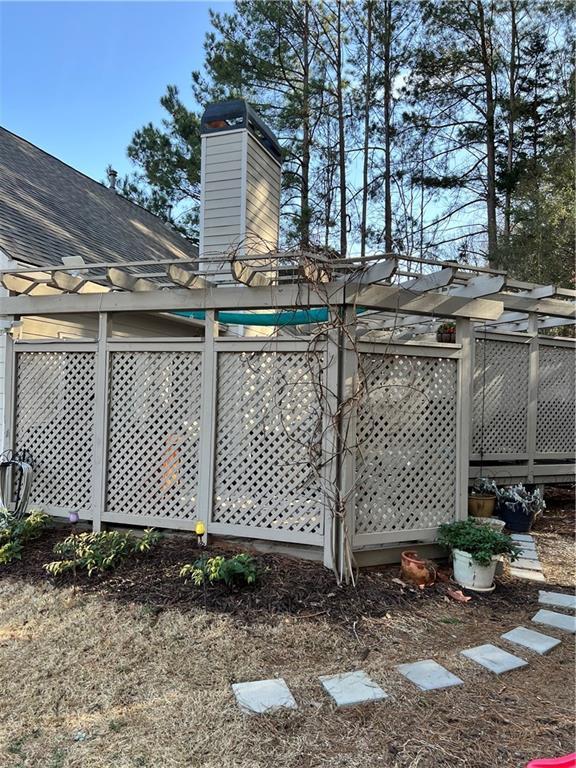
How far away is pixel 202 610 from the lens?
3258 mm

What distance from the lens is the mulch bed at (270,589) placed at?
3303 millimetres

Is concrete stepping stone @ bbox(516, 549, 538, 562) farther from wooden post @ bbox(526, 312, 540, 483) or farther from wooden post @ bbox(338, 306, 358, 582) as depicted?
wooden post @ bbox(338, 306, 358, 582)

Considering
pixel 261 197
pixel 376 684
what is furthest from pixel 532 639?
pixel 261 197

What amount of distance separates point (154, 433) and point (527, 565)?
3.50m

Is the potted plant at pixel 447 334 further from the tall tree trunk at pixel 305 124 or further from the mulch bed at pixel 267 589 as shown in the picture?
the tall tree trunk at pixel 305 124

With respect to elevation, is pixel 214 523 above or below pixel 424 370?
below

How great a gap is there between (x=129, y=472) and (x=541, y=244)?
801 cm

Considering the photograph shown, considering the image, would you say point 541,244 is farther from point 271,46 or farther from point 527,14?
point 271,46

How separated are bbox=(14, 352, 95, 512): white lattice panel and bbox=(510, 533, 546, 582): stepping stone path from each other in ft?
12.5

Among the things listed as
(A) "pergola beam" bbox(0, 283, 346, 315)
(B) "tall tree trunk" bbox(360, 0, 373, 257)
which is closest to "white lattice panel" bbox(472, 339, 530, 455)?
(A) "pergola beam" bbox(0, 283, 346, 315)

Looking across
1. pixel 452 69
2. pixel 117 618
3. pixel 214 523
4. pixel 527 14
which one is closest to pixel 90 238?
Answer: pixel 214 523

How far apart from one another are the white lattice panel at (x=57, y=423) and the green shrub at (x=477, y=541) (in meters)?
3.15

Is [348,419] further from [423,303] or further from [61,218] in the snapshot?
[61,218]

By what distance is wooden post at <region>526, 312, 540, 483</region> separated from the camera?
618 centimetres
